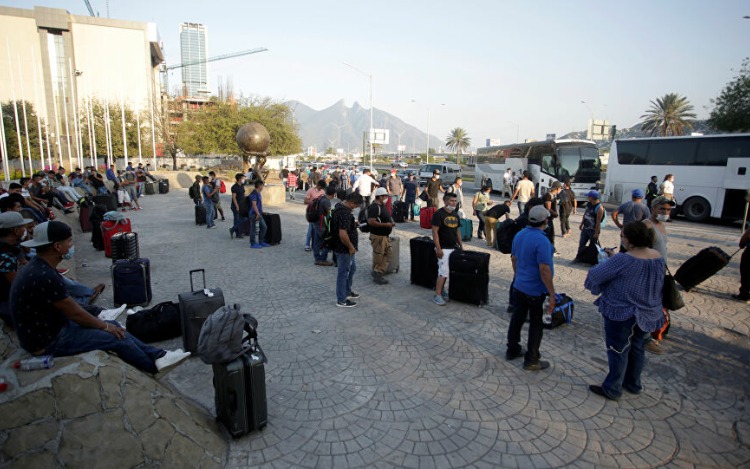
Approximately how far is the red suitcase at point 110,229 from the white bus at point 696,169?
2029 cm

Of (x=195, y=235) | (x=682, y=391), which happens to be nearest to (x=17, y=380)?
(x=682, y=391)

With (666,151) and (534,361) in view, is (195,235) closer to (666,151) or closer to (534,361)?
(534,361)

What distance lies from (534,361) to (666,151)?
17876 millimetres

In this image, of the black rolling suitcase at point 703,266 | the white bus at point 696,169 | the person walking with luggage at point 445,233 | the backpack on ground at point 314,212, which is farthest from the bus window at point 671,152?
the backpack on ground at point 314,212

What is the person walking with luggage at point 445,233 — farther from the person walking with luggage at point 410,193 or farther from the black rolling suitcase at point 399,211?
the person walking with luggage at point 410,193

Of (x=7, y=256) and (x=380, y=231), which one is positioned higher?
(x=7, y=256)

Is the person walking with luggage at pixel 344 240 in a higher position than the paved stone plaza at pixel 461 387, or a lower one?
higher

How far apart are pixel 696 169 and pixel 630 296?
17.4 meters

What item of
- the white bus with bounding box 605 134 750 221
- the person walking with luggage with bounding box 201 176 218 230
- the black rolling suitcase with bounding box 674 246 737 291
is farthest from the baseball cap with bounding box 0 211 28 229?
the white bus with bounding box 605 134 750 221

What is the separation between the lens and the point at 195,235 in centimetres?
1315

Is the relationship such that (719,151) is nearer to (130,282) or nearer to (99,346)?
(130,282)

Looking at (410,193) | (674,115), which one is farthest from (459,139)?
(410,193)

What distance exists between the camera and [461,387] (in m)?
4.59

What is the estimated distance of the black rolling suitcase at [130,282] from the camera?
263 inches
